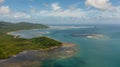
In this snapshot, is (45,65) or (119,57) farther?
(119,57)

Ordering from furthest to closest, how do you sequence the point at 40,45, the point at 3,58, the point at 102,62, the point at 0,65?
the point at 40,45, the point at 3,58, the point at 102,62, the point at 0,65

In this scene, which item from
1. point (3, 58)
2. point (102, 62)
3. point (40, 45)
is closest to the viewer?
point (102, 62)

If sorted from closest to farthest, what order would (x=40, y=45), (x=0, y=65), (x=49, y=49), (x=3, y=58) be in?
(x=0, y=65)
(x=3, y=58)
(x=49, y=49)
(x=40, y=45)

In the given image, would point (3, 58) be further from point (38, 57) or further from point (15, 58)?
point (38, 57)

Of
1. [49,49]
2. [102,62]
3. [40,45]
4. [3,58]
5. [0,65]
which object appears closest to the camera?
[0,65]

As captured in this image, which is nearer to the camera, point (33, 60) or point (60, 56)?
point (33, 60)

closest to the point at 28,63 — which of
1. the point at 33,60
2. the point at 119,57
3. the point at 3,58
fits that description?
the point at 33,60

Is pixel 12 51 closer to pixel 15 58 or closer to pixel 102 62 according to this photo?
pixel 15 58

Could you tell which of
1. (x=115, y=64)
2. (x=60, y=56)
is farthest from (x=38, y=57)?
(x=115, y=64)

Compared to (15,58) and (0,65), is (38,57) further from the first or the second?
(0,65)
